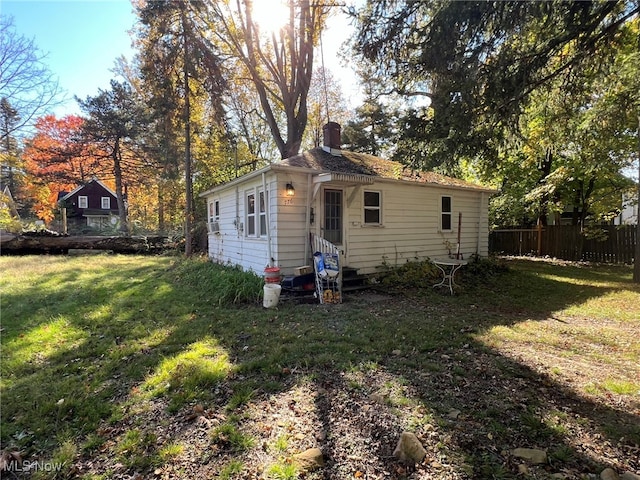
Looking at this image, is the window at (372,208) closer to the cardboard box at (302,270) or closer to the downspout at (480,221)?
the cardboard box at (302,270)

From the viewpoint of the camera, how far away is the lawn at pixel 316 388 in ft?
7.43

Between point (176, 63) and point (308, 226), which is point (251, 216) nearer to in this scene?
point (308, 226)

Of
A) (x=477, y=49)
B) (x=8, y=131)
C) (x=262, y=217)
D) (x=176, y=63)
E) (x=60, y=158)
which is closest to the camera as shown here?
(x=477, y=49)

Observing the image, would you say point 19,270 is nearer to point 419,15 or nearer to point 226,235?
point 226,235

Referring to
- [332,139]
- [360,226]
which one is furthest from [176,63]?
Answer: [360,226]

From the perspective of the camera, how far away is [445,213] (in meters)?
11.0

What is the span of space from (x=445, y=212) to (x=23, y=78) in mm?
14994

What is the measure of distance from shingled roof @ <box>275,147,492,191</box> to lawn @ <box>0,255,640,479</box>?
352cm

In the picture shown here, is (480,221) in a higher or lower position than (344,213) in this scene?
lower

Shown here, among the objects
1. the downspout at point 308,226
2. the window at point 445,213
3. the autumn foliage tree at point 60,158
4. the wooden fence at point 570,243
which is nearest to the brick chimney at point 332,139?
the downspout at point 308,226

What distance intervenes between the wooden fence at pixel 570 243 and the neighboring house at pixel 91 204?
112 ft

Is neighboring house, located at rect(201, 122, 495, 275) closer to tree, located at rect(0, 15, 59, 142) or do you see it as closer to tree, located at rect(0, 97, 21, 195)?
tree, located at rect(0, 15, 59, 142)

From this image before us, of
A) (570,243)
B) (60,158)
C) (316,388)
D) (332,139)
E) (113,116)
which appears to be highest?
(113,116)

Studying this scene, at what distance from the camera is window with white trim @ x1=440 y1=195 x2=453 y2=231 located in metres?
10.9
